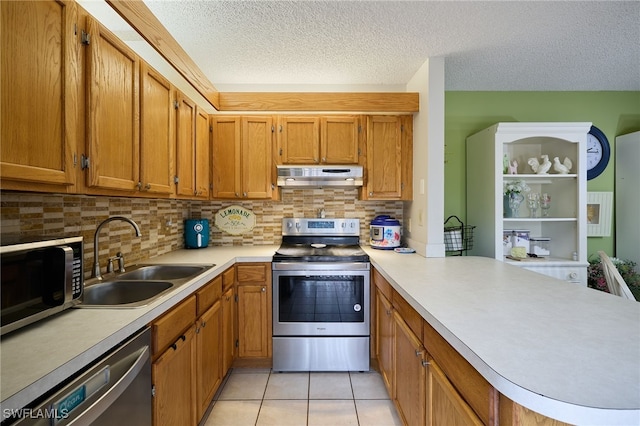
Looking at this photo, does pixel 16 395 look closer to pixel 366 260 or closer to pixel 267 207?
pixel 366 260

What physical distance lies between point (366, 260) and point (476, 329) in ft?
4.54

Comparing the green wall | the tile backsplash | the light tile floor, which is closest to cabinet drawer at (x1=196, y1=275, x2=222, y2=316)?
the tile backsplash

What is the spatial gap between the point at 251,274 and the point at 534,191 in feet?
9.25

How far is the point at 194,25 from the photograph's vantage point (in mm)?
1883

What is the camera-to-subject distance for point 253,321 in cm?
233

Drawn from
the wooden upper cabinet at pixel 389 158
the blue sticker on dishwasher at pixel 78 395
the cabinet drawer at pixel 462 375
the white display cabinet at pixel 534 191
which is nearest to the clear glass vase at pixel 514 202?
the white display cabinet at pixel 534 191

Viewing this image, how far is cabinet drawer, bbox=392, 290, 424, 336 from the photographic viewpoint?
1309 millimetres

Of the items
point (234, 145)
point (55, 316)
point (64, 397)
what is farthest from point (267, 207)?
point (64, 397)

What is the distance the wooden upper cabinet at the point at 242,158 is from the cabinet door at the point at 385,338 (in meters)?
1.34

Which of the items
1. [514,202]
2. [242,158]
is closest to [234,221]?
[242,158]

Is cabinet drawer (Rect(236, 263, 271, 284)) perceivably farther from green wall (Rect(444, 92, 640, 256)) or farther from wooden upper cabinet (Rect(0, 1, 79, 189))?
green wall (Rect(444, 92, 640, 256))

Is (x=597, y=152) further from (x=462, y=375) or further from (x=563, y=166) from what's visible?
(x=462, y=375)

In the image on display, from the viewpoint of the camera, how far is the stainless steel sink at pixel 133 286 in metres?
1.45

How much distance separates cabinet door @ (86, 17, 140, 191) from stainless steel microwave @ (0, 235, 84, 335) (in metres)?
0.30
